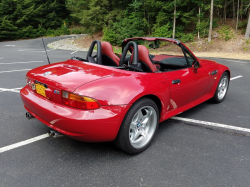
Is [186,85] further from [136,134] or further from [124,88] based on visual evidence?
[124,88]

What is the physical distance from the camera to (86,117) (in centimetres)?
208

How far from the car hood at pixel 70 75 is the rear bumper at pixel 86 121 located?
9.6 inches

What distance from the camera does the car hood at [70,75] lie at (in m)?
2.27

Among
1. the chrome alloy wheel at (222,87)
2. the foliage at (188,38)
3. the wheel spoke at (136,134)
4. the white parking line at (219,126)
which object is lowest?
the white parking line at (219,126)

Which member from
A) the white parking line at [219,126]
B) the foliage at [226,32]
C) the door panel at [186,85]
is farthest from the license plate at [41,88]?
the foliage at [226,32]

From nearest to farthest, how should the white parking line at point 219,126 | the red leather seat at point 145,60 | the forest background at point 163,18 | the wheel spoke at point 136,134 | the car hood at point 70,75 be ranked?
the car hood at point 70,75 → the wheel spoke at point 136,134 → the red leather seat at point 145,60 → the white parking line at point 219,126 → the forest background at point 163,18

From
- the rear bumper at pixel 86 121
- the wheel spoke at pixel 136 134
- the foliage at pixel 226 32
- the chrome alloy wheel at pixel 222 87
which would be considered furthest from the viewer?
the foliage at pixel 226 32

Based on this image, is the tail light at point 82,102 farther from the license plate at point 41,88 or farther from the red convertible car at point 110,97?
the license plate at point 41,88

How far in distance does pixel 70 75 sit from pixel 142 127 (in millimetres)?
1104

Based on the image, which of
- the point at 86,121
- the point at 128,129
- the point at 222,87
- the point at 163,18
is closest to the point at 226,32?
the point at 163,18

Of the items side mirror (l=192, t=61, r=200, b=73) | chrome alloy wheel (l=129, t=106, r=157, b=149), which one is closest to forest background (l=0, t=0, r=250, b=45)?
side mirror (l=192, t=61, r=200, b=73)

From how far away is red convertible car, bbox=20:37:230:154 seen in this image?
7.00 feet

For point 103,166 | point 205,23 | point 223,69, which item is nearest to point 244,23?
point 205,23

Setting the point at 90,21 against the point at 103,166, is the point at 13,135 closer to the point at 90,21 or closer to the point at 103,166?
the point at 103,166
